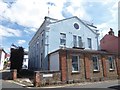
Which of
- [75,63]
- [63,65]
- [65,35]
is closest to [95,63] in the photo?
[75,63]

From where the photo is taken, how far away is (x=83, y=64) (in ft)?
65.1

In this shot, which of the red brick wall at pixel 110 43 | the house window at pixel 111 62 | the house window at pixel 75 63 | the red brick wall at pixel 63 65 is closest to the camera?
the red brick wall at pixel 63 65

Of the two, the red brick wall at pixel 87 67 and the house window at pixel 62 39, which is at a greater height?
the house window at pixel 62 39

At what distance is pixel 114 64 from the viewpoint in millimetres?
22797

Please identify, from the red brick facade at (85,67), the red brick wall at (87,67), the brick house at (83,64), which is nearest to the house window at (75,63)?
the brick house at (83,64)

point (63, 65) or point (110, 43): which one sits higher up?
point (110, 43)

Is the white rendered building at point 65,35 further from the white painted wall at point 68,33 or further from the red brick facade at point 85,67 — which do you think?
the red brick facade at point 85,67

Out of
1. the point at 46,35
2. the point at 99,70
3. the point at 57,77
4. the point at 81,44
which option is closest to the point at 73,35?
the point at 81,44

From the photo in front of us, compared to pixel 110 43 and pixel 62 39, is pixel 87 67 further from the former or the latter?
pixel 110 43

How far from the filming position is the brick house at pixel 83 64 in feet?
60.6

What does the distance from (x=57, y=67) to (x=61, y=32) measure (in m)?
7.41

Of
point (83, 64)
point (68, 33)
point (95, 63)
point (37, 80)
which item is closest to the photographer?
point (37, 80)

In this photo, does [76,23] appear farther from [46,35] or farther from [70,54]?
[70,54]

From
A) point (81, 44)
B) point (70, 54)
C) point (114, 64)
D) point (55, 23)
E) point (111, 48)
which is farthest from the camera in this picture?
point (111, 48)
